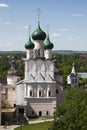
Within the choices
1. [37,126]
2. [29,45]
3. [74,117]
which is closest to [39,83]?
[29,45]

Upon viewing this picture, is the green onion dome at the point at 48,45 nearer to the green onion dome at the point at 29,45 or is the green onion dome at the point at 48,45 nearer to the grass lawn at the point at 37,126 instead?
the green onion dome at the point at 29,45

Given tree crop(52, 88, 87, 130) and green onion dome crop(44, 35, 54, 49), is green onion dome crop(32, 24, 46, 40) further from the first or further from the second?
tree crop(52, 88, 87, 130)

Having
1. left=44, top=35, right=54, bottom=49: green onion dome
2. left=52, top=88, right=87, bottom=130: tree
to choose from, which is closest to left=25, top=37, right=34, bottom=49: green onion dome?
left=44, top=35, right=54, bottom=49: green onion dome

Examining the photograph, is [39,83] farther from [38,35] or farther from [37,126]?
[37,126]

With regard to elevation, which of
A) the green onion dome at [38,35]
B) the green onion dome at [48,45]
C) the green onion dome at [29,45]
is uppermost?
the green onion dome at [38,35]

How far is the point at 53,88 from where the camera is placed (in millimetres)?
45031

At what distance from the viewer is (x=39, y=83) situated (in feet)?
147

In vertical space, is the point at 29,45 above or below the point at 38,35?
below

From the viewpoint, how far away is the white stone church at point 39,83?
44750 mm

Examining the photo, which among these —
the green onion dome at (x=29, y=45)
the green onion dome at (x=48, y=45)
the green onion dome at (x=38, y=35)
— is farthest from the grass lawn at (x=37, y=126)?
the green onion dome at (x=38, y=35)

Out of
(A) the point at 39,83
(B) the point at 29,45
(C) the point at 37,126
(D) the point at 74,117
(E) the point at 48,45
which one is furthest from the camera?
(E) the point at 48,45

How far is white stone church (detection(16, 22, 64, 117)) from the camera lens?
44.8 meters

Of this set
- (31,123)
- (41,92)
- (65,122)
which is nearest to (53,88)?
(41,92)

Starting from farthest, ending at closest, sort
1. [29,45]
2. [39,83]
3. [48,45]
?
[48,45], [29,45], [39,83]
